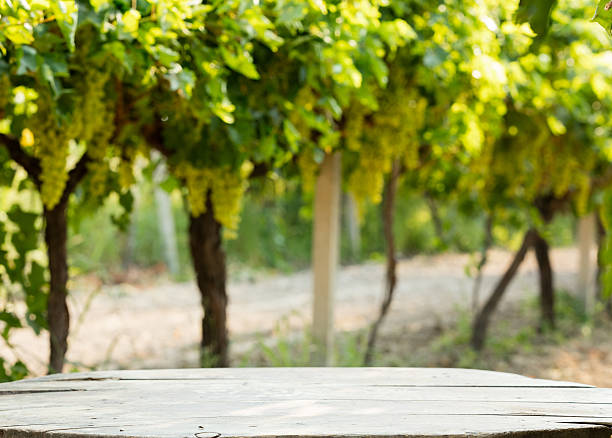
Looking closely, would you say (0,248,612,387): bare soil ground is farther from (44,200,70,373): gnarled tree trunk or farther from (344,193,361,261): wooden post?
(344,193,361,261): wooden post

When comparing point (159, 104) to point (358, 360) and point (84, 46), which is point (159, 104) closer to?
point (84, 46)

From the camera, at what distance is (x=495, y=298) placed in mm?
5027

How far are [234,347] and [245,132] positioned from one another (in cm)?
293

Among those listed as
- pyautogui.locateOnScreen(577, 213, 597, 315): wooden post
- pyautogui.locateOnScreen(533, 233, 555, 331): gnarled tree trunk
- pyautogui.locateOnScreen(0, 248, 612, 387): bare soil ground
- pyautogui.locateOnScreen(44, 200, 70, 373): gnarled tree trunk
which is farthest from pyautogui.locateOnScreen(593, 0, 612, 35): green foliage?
pyautogui.locateOnScreen(577, 213, 597, 315): wooden post

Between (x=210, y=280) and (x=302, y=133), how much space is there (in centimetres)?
83

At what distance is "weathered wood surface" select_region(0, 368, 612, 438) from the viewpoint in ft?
4.37

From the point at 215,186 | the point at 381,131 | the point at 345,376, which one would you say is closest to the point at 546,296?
the point at 381,131

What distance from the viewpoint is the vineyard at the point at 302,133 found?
205cm

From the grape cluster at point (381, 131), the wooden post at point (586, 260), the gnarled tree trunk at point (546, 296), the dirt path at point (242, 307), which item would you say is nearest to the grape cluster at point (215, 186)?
the grape cluster at point (381, 131)

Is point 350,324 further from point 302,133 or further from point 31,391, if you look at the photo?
point 31,391

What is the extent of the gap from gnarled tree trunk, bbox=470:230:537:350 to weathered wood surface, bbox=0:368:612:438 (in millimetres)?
3217

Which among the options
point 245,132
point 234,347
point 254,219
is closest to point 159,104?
point 245,132

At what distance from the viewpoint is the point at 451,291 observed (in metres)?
7.80

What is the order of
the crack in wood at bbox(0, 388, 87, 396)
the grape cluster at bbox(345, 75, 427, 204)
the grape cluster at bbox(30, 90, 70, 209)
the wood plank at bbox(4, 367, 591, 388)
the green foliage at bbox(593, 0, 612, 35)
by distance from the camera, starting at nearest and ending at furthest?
the green foliage at bbox(593, 0, 612, 35) → the crack in wood at bbox(0, 388, 87, 396) → the wood plank at bbox(4, 367, 591, 388) → the grape cluster at bbox(30, 90, 70, 209) → the grape cluster at bbox(345, 75, 427, 204)
